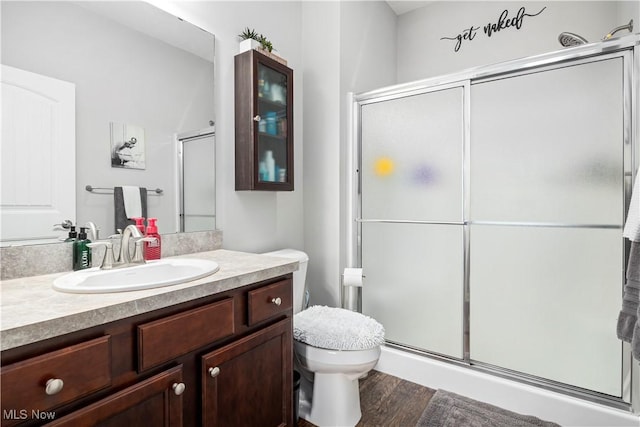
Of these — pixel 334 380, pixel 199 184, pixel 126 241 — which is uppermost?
pixel 199 184

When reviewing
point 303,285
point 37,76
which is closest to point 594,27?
point 303,285

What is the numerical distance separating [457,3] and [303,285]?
2561 millimetres

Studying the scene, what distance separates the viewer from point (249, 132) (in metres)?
1.81

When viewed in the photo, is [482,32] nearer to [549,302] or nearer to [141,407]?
[549,302]

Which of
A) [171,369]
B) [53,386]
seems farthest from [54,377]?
[171,369]

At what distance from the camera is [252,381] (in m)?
1.23

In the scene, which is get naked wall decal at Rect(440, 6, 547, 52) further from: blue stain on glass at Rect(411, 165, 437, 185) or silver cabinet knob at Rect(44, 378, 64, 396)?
silver cabinet knob at Rect(44, 378, 64, 396)

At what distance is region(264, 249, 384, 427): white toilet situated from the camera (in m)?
1.53

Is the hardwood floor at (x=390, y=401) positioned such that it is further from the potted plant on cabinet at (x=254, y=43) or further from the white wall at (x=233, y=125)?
the potted plant on cabinet at (x=254, y=43)

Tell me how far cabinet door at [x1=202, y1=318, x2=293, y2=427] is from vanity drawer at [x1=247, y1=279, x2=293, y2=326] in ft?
0.18

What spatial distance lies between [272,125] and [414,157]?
2.94 ft

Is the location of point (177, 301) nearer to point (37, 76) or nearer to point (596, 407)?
point (37, 76)

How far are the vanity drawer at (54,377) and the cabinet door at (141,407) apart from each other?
5 cm

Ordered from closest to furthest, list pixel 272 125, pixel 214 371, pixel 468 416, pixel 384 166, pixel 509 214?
pixel 214 371 < pixel 468 416 < pixel 509 214 < pixel 272 125 < pixel 384 166
